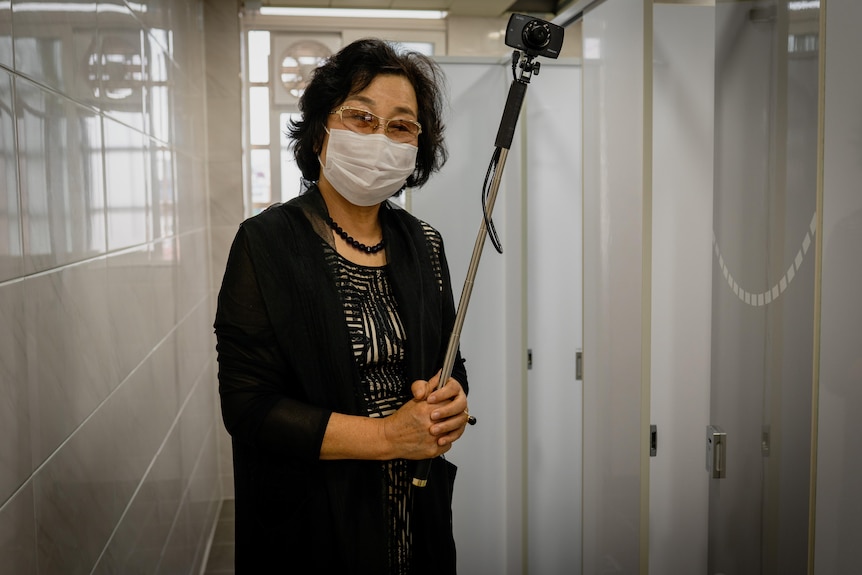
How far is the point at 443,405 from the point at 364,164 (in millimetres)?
400

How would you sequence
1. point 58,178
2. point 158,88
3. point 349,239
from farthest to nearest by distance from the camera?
1. point 158,88
2. point 349,239
3. point 58,178

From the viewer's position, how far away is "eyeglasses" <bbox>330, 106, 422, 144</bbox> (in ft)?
4.12

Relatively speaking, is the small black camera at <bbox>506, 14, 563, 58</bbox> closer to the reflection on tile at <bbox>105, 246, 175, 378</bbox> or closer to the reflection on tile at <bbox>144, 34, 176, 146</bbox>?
the reflection on tile at <bbox>105, 246, 175, 378</bbox>

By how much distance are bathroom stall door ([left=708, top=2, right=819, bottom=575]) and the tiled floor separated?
77.9 inches

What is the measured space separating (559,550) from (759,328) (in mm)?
1327

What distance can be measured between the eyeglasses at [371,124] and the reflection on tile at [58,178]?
0.41 metres

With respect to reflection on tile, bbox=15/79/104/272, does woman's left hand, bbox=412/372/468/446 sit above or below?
below

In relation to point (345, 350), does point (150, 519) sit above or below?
below

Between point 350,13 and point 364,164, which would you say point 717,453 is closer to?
point 364,164

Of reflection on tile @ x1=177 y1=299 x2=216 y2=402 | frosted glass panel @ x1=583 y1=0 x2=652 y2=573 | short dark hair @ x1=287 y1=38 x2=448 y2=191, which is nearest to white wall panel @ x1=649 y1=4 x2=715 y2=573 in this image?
frosted glass panel @ x1=583 y1=0 x2=652 y2=573

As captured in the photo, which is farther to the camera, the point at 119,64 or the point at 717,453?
the point at 119,64

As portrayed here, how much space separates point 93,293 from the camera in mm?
1363

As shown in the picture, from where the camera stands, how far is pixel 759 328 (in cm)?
128

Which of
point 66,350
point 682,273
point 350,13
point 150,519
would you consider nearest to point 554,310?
point 682,273
